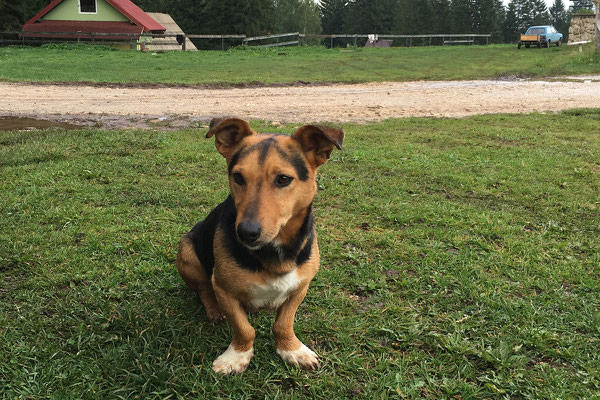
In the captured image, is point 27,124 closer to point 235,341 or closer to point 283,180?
point 235,341

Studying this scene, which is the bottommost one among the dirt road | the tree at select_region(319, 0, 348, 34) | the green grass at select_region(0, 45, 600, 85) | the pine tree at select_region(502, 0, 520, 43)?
the dirt road

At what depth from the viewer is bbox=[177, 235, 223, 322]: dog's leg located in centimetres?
377

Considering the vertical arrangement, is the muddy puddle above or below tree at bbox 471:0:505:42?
below

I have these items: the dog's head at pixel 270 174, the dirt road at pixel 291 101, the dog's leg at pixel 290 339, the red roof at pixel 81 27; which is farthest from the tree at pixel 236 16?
the dog's leg at pixel 290 339

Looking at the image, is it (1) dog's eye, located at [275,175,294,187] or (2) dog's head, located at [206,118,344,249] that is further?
(1) dog's eye, located at [275,175,294,187]

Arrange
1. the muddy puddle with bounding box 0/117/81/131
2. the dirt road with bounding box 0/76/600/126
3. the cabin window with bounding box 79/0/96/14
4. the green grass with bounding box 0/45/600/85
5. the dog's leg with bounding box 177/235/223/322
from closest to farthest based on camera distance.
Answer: the dog's leg with bounding box 177/235/223/322, the muddy puddle with bounding box 0/117/81/131, the dirt road with bounding box 0/76/600/126, the green grass with bounding box 0/45/600/85, the cabin window with bounding box 79/0/96/14

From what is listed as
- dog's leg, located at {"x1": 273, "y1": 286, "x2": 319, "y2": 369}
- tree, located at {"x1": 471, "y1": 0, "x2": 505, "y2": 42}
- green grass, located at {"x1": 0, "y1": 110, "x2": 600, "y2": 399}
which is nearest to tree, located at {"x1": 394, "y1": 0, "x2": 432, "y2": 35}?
tree, located at {"x1": 471, "y1": 0, "x2": 505, "y2": 42}

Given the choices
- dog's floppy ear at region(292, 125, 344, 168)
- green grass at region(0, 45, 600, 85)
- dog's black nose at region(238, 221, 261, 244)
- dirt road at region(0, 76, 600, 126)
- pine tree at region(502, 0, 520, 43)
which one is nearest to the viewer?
dog's black nose at region(238, 221, 261, 244)

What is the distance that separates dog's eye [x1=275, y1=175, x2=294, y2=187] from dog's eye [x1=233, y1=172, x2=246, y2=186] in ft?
0.69

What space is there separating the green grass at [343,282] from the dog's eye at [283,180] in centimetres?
131

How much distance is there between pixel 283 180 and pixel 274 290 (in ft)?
2.44

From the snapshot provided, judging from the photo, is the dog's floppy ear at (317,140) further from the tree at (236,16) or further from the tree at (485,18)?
the tree at (485,18)

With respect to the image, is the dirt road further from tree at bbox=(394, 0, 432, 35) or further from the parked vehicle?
tree at bbox=(394, 0, 432, 35)

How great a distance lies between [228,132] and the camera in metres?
3.37
